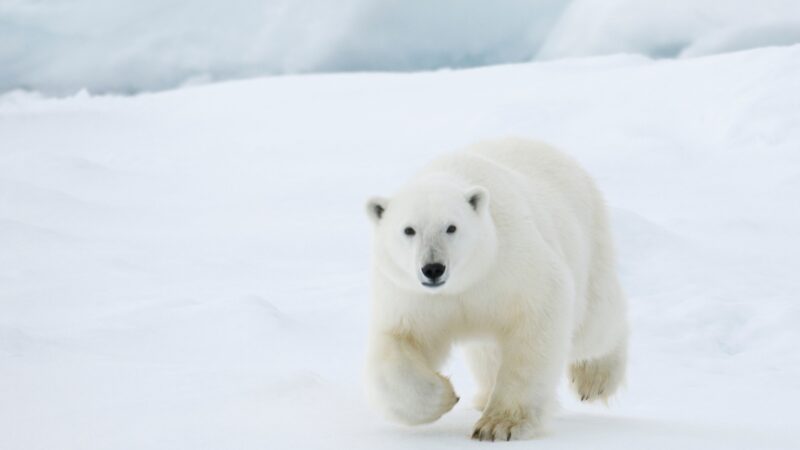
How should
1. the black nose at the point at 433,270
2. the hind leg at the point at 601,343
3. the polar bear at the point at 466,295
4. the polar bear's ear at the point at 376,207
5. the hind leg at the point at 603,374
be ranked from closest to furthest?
the black nose at the point at 433,270 → the polar bear at the point at 466,295 → the polar bear's ear at the point at 376,207 → the hind leg at the point at 601,343 → the hind leg at the point at 603,374

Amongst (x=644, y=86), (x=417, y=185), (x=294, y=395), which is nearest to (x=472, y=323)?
(x=417, y=185)

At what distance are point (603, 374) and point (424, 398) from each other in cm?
195

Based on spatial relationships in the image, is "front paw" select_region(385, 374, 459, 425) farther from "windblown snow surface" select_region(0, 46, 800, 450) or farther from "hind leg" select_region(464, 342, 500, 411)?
"hind leg" select_region(464, 342, 500, 411)

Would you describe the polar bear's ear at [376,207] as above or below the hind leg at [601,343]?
below

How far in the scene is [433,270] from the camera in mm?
3221

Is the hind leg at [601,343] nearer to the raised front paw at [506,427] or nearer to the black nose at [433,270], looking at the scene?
the raised front paw at [506,427]

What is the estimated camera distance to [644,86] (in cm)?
2380

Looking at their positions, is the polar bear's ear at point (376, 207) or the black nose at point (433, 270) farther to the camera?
the polar bear's ear at point (376, 207)

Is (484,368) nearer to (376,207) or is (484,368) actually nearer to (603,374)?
(603,374)

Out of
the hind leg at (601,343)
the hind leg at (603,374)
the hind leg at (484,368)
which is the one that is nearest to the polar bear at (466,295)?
the hind leg at (601,343)

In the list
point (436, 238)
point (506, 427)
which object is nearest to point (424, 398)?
point (506, 427)

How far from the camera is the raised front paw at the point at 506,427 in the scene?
10.9ft

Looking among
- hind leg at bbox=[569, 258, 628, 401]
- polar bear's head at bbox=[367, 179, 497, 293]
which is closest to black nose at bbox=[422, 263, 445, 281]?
polar bear's head at bbox=[367, 179, 497, 293]

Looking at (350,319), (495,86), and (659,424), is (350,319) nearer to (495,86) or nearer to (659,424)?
(659,424)
